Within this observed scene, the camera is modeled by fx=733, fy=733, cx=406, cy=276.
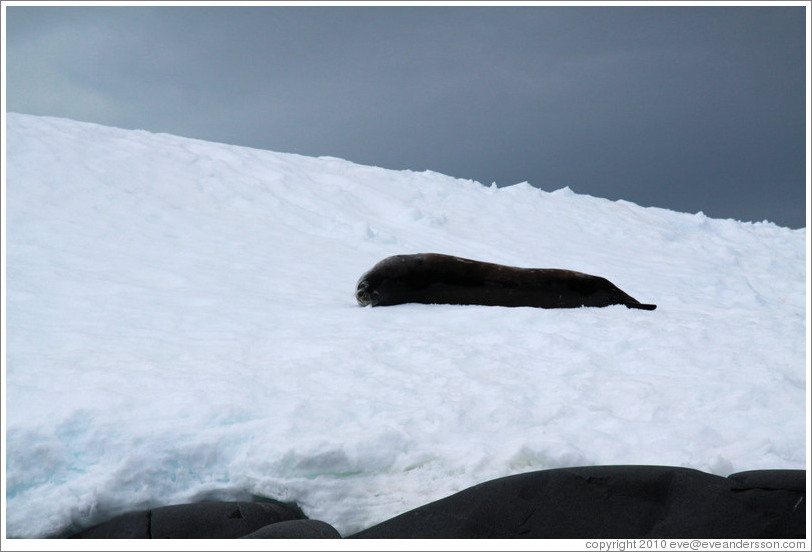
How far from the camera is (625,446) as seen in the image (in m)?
3.11

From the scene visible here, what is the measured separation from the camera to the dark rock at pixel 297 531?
102 inches

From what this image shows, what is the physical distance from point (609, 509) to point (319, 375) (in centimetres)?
179

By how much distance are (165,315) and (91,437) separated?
2.34 metres

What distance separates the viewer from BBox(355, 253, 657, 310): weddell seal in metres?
6.11

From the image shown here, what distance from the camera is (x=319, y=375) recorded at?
395 cm

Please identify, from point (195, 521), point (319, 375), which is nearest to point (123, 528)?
point (195, 521)

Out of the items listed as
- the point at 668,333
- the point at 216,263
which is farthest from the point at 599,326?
the point at 216,263

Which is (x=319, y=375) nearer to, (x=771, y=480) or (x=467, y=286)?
(x=771, y=480)

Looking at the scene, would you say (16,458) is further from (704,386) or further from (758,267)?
(758,267)

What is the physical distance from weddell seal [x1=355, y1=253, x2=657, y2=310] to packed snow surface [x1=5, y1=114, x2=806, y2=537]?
0.27m

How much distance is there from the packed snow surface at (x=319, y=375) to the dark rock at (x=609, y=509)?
7.3 inches

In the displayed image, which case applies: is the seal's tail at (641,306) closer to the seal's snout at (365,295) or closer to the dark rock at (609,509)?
the seal's snout at (365,295)

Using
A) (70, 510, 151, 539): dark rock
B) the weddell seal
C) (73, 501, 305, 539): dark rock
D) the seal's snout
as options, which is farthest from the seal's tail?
(70, 510, 151, 539): dark rock

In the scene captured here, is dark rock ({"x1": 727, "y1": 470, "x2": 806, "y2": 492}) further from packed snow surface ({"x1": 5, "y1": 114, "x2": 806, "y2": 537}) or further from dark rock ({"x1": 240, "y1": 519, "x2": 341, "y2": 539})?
dark rock ({"x1": 240, "y1": 519, "x2": 341, "y2": 539})
